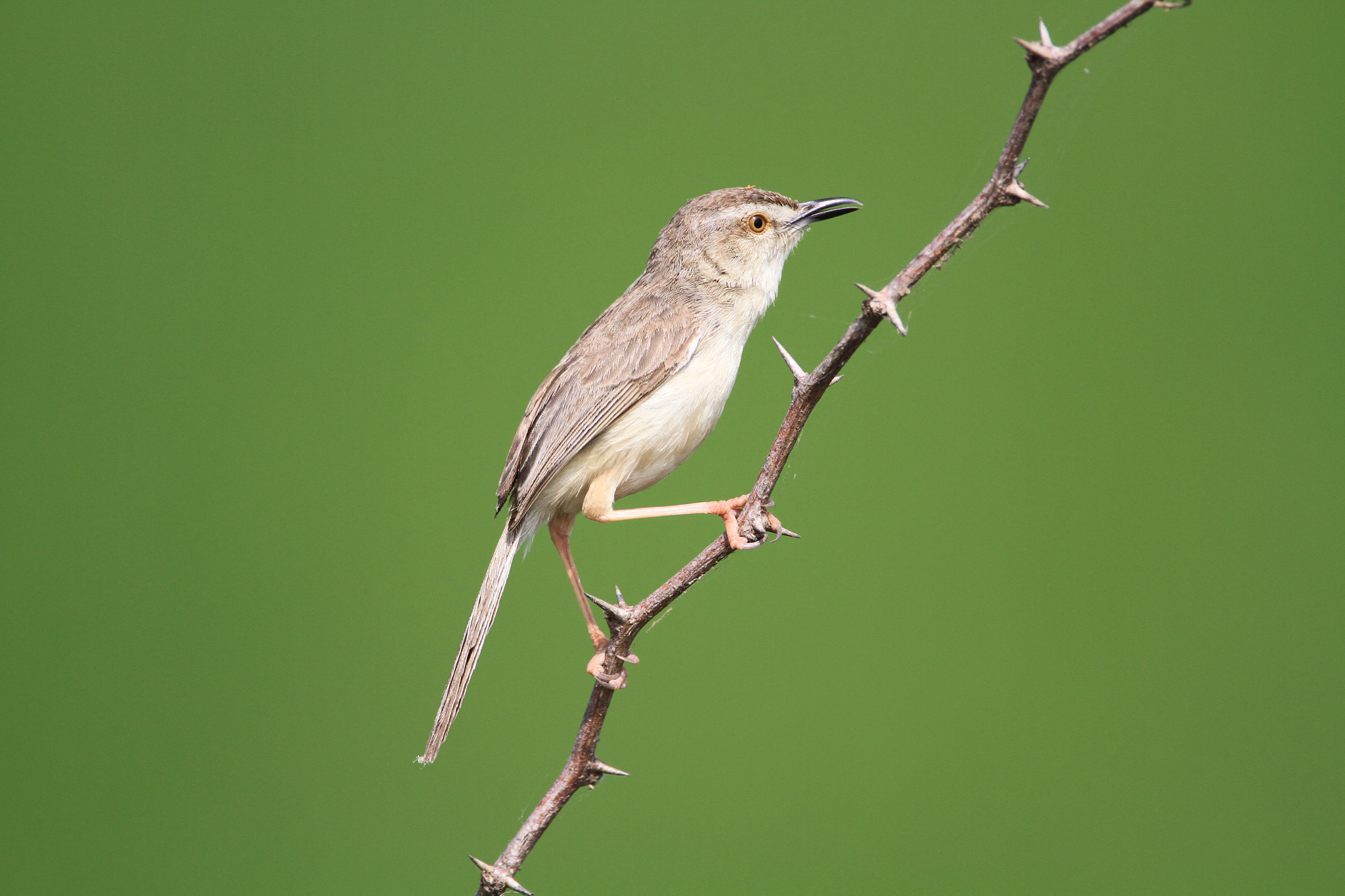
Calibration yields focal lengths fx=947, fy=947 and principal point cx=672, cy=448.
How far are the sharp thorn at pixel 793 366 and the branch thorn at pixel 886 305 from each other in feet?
1.14

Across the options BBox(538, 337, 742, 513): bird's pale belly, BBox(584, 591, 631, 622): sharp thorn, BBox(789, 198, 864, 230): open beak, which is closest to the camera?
BBox(584, 591, 631, 622): sharp thorn

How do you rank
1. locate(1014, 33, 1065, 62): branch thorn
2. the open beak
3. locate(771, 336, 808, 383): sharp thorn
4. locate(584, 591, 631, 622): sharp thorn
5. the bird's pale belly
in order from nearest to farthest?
locate(1014, 33, 1065, 62): branch thorn
locate(771, 336, 808, 383): sharp thorn
locate(584, 591, 631, 622): sharp thorn
the bird's pale belly
the open beak

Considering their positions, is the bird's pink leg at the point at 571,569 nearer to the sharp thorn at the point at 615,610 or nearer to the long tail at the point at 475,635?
the long tail at the point at 475,635

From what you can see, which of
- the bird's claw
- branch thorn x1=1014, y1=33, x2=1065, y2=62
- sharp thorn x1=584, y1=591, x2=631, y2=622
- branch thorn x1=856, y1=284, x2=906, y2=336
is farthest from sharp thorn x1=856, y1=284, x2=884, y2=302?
the bird's claw

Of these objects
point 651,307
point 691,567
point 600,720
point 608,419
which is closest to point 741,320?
point 651,307

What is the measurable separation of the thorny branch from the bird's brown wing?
90 centimetres

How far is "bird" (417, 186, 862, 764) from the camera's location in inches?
135

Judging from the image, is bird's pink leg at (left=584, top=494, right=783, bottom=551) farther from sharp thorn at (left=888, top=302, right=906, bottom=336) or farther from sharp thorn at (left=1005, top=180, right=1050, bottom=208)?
sharp thorn at (left=1005, top=180, right=1050, bottom=208)

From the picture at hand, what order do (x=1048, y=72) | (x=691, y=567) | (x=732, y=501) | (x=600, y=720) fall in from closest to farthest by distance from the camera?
(x=1048, y=72), (x=691, y=567), (x=600, y=720), (x=732, y=501)

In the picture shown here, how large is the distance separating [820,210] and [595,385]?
1.11 m

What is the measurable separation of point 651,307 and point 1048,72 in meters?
1.91

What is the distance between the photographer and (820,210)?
366 cm

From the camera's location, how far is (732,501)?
3.06 metres

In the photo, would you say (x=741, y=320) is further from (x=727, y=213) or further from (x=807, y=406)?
(x=807, y=406)
